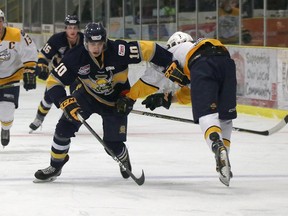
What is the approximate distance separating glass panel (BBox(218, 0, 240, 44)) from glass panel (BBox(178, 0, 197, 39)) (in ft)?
3.31

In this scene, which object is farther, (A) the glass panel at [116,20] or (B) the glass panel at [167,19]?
(A) the glass panel at [116,20]

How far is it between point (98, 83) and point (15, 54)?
8.03 ft

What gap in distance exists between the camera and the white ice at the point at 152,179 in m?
5.39

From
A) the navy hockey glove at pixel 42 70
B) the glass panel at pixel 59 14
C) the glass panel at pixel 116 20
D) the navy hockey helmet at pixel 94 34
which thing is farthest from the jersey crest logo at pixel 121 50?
the glass panel at pixel 59 14

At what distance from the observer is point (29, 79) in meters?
8.44

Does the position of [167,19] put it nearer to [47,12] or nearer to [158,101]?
[47,12]

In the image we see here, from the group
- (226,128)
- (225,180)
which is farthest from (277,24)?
(225,180)

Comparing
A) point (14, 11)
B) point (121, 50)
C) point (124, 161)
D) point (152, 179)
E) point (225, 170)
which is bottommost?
point (14, 11)

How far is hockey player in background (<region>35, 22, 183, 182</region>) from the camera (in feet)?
20.5

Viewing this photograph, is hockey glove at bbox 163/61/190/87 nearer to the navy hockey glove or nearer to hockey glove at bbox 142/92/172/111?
hockey glove at bbox 142/92/172/111

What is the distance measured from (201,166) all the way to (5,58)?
85.8 inches

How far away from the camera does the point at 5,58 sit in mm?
8602

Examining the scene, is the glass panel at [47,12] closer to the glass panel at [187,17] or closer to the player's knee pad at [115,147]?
the glass panel at [187,17]

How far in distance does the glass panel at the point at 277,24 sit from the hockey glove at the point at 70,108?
21.1 ft
